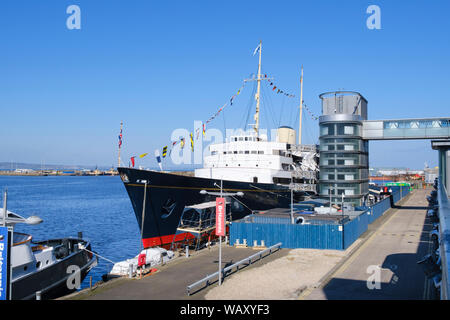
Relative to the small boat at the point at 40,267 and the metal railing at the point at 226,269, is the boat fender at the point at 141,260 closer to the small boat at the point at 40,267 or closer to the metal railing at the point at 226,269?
the metal railing at the point at 226,269

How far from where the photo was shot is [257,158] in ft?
141

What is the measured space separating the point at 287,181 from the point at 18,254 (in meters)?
31.4

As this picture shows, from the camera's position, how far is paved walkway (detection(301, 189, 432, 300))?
58.3 feet

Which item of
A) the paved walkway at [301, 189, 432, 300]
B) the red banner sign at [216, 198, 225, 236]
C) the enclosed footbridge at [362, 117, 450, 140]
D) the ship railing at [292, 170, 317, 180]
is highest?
the enclosed footbridge at [362, 117, 450, 140]

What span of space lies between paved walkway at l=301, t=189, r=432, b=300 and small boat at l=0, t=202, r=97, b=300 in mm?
14136

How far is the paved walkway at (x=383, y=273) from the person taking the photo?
17766mm

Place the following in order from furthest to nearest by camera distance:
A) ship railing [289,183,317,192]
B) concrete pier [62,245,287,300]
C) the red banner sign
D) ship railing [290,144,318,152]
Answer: ship railing [290,144,318,152] < ship railing [289,183,317,192] < the red banner sign < concrete pier [62,245,287,300]

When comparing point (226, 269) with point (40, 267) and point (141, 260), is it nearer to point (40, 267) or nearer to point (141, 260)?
point (141, 260)

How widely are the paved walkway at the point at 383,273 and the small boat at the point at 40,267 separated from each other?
1414cm

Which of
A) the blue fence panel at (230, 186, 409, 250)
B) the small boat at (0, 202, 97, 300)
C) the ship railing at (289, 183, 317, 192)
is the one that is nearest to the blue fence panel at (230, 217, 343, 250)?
the blue fence panel at (230, 186, 409, 250)

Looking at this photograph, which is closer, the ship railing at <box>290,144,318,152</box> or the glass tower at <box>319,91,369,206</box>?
the glass tower at <box>319,91,369,206</box>

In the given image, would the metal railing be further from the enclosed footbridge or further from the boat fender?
the enclosed footbridge

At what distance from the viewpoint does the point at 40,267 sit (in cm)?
2247
